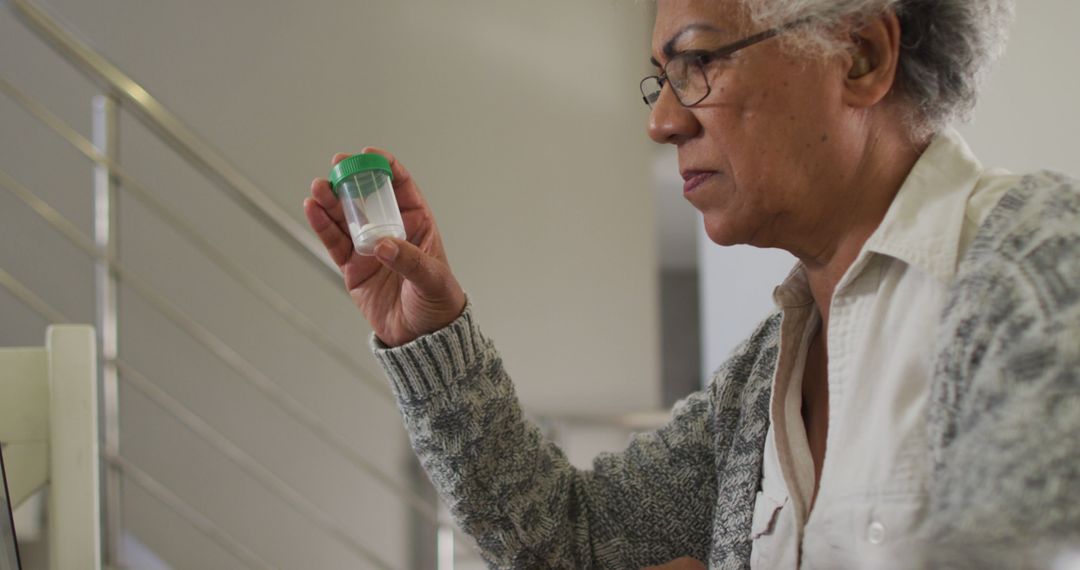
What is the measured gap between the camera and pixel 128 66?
2.53 metres

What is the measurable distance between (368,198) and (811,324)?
451 mm

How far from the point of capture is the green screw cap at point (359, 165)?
2.95ft

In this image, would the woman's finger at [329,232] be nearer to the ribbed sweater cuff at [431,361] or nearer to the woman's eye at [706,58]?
the ribbed sweater cuff at [431,361]

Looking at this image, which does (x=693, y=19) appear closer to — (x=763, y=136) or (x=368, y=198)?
(x=763, y=136)

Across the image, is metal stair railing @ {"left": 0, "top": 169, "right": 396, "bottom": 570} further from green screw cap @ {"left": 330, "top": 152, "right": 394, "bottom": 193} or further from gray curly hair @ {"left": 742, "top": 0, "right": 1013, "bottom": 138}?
gray curly hair @ {"left": 742, "top": 0, "right": 1013, "bottom": 138}

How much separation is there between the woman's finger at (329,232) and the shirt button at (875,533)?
1.85 feet

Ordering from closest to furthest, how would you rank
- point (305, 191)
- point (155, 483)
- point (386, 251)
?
1. point (386, 251)
2. point (155, 483)
3. point (305, 191)

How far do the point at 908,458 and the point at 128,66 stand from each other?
2.39 m

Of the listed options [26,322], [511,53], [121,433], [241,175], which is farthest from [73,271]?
Result: [511,53]

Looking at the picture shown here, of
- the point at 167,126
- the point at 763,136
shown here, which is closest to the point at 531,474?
the point at 763,136

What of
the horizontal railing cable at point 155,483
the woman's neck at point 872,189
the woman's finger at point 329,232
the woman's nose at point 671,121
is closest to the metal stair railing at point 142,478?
the horizontal railing cable at point 155,483

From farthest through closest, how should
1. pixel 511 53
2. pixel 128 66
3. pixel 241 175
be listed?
pixel 511 53 < pixel 128 66 < pixel 241 175

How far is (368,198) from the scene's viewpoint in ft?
2.98

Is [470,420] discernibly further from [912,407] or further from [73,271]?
[73,271]
